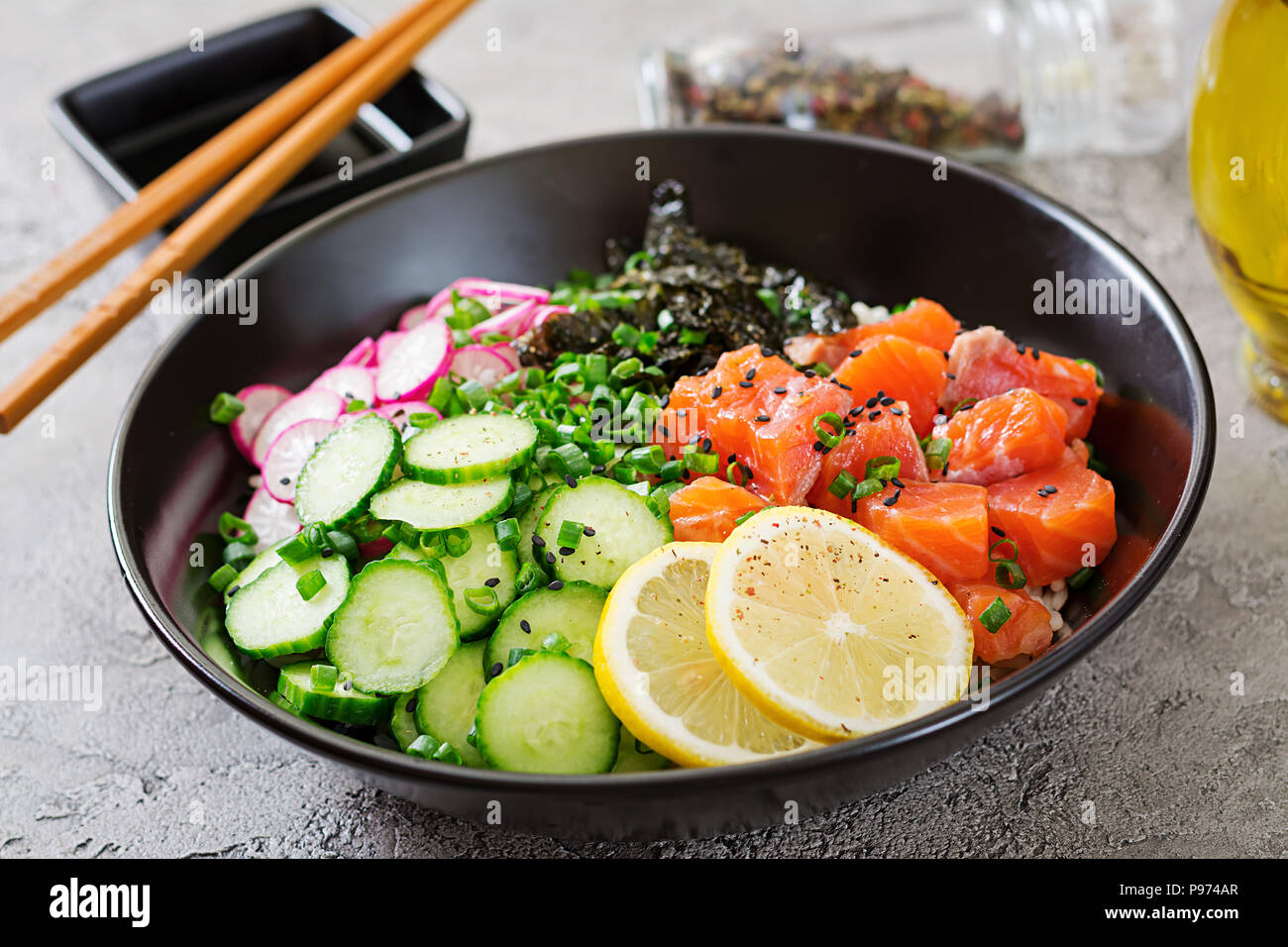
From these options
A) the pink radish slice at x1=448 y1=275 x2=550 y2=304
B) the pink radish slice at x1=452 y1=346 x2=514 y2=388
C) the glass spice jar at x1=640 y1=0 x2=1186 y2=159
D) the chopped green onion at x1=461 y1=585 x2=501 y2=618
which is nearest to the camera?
the chopped green onion at x1=461 y1=585 x2=501 y2=618

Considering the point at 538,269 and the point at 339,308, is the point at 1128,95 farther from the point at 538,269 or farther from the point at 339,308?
the point at 339,308

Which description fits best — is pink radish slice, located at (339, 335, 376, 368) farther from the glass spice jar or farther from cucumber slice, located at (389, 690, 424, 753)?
the glass spice jar

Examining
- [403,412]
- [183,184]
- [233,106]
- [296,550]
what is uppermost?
[233,106]

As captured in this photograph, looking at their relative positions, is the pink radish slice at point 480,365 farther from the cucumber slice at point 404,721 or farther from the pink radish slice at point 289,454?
the cucumber slice at point 404,721

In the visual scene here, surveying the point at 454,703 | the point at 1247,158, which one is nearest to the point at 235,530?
the point at 454,703

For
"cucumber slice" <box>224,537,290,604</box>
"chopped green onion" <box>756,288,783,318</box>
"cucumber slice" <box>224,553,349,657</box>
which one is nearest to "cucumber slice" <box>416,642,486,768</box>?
"cucumber slice" <box>224,553,349,657</box>

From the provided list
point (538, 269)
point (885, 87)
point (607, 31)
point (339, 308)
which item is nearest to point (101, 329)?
point (339, 308)

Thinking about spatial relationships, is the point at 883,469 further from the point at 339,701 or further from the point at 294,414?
the point at 294,414
